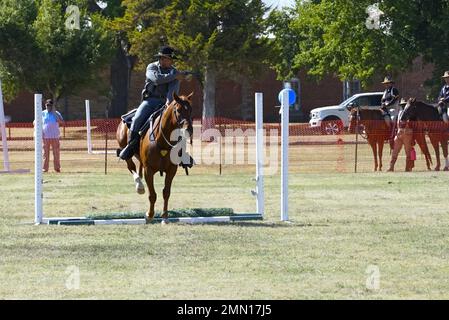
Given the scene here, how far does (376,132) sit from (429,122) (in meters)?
1.57

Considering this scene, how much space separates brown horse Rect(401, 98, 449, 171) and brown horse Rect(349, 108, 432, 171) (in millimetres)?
276

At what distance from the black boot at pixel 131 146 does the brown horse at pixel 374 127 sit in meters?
14.3

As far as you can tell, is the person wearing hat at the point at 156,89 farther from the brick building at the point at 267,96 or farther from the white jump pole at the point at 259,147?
the brick building at the point at 267,96

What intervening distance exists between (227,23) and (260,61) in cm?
234

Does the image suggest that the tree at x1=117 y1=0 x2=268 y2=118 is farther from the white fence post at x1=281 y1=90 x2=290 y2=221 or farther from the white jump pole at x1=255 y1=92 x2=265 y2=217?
the white fence post at x1=281 y1=90 x2=290 y2=221

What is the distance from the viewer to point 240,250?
1358 centimetres

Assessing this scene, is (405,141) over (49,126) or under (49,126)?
under

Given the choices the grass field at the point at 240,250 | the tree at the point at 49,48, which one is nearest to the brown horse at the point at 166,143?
the grass field at the point at 240,250

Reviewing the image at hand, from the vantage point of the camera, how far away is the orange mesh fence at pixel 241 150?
109 feet

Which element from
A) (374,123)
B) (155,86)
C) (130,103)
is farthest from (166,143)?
(130,103)

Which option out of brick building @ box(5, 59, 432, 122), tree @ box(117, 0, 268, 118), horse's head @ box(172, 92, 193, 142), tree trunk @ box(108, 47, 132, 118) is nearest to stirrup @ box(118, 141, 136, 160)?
horse's head @ box(172, 92, 193, 142)

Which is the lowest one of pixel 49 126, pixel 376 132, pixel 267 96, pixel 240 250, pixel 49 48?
pixel 240 250

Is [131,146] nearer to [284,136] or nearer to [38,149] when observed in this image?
[38,149]

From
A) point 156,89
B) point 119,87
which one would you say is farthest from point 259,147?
point 119,87
